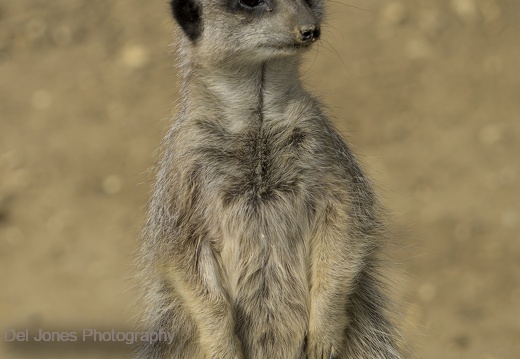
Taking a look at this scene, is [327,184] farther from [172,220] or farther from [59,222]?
[59,222]

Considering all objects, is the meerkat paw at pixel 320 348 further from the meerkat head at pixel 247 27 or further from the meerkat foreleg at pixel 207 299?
the meerkat head at pixel 247 27

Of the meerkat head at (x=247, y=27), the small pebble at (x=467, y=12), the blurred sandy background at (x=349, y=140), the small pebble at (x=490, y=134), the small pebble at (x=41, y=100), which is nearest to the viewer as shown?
the meerkat head at (x=247, y=27)

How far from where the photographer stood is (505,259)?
6.37 metres

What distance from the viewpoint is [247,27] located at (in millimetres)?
3512

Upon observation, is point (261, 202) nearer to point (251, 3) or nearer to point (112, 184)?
point (251, 3)

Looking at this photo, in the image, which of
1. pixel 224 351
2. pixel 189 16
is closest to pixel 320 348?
pixel 224 351

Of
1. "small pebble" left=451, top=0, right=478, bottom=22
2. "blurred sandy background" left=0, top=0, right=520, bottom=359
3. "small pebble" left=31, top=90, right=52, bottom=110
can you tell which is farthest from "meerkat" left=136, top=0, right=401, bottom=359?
"small pebble" left=451, top=0, right=478, bottom=22

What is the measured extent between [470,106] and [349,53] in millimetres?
1125

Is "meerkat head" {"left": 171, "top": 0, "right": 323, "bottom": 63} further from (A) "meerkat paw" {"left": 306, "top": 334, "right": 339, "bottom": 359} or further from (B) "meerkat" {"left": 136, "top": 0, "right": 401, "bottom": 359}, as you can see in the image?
(A) "meerkat paw" {"left": 306, "top": 334, "right": 339, "bottom": 359}

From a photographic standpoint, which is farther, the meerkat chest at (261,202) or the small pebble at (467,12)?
the small pebble at (467,12)

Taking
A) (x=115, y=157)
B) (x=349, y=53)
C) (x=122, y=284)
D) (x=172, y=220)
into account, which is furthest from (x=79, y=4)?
(x=172, y=220)

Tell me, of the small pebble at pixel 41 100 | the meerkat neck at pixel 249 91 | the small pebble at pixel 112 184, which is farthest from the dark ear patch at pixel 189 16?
the small pebble at pixel 41 100

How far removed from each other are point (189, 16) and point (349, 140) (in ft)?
11.0

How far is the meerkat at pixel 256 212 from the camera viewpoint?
3609mm
